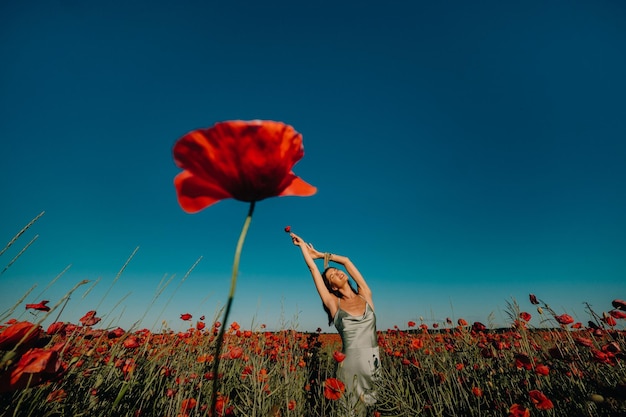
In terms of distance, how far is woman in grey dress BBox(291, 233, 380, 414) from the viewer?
2.83 meters

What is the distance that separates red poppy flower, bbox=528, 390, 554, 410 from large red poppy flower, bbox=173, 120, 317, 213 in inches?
90.6

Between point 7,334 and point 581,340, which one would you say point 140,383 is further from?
point 581,340

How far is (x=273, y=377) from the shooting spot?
11.5ft

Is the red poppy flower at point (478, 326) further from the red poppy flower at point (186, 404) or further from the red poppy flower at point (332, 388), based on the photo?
the red poppy flower at point (186, 404)

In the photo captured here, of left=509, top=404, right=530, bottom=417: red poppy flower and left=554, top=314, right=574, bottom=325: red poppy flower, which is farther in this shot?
left=554, top=314, right=574, bottom=325: red poppy flower

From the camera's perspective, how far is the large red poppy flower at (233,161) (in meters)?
0.66

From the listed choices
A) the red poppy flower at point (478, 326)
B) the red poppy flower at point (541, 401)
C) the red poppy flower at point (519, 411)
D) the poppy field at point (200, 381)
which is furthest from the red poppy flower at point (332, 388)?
the red poppy flower at point (478, 326)

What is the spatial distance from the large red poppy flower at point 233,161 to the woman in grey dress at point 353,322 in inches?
83.4

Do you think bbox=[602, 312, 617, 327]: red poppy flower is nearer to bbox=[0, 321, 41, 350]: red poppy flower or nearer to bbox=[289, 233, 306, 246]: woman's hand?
bbox=[289, 233, 306, 246]: woman's hand

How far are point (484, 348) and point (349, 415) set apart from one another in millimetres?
1917

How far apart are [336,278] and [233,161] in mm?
3097

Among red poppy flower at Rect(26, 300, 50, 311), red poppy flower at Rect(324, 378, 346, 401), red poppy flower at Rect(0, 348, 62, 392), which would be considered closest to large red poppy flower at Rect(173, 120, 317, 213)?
red poppy flower at Rect(0, 348, 62, 392)

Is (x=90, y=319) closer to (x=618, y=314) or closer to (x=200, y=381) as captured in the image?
(x=200, y=381)

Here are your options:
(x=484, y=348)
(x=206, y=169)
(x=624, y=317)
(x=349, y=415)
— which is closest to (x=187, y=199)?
(x=206, y=169)
